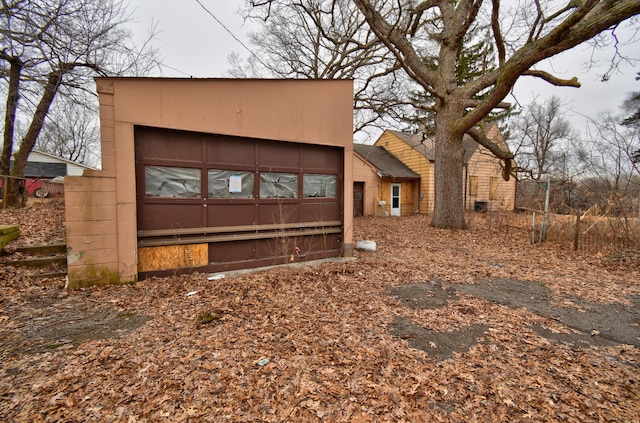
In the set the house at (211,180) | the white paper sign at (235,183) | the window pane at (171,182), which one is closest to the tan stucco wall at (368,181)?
the house at (211,180)

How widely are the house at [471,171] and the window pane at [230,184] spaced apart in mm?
14535

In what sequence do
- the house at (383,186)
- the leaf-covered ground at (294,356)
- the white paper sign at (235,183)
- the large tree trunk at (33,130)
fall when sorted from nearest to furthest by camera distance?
the leaf-covered ground at (294,356)
the white paper sign at (235,183)
the large tree trunk at (33,130)
the house at (383,186)

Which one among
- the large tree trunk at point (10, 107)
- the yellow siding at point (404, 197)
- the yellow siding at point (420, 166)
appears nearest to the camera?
the large tree trunk at point (10, 107)

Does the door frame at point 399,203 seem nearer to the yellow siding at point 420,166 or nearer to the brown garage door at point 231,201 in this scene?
the yellow siding at point 420,166

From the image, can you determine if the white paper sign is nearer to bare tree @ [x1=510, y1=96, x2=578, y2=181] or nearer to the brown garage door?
the brown garage door

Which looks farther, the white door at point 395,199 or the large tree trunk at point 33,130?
the white door at point 395,199

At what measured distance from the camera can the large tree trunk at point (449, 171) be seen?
9.92 metres

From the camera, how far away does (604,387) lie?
7.52ft

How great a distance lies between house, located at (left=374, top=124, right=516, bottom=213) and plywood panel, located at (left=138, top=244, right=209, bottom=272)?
15.5 metres

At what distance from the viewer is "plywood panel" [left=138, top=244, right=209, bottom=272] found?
4.86 m

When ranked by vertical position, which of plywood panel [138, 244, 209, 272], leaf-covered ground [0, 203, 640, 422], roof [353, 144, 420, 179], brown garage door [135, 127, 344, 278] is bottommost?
leaf-covered ground [0, 203, 640, 422]

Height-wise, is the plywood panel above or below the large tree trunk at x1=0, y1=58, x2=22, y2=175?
below

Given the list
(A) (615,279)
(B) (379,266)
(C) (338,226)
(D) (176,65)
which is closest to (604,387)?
(B) (379,266)

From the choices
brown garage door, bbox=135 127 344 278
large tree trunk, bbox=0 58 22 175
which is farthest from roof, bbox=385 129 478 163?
large tree trunk, bbox=0 58 22 175
